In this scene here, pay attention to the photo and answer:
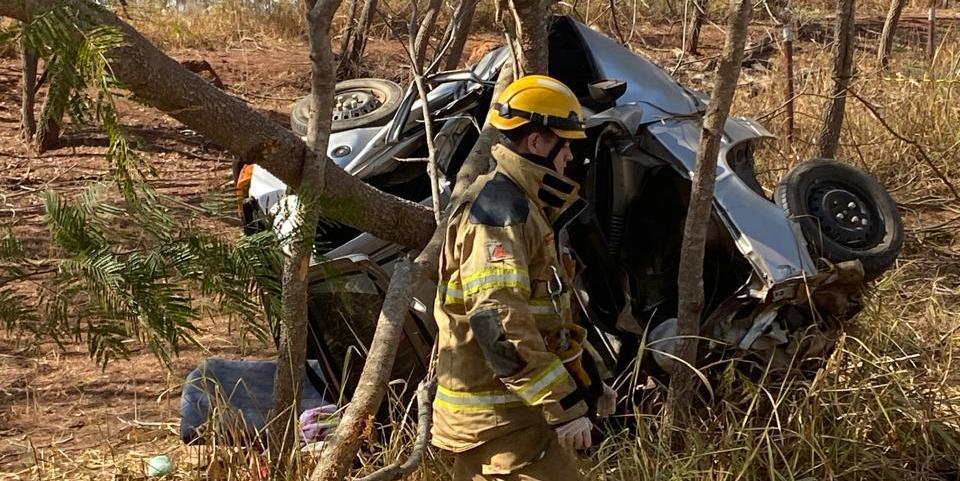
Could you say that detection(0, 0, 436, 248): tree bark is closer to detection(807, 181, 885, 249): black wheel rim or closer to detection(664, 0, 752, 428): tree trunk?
detection(664, 0, 752, 428): tree trunk

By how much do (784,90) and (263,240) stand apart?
785 centimetres

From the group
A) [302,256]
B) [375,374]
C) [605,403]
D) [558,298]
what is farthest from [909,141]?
[302,256]

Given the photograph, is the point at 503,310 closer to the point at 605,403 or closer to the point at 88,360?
the point at 605,403

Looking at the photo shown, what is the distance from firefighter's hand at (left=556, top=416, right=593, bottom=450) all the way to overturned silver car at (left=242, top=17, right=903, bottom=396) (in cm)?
114

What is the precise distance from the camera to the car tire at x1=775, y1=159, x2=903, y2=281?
16.4 ft

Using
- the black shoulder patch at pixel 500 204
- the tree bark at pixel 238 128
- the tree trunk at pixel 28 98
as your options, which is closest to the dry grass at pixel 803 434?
the tree bark at pixel 238 128

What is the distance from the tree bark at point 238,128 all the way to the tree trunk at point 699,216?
108 cm

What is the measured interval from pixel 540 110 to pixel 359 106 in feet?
9.02

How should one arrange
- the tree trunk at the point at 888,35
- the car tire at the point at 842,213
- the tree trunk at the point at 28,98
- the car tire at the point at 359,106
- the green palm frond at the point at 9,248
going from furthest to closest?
the tree trunk at the point at 888,35
the tree trunk at the point at 28,98
the car tire at the point at 359,106
the car tire at the point at 842,213
the green palm frond at the point at 9,248

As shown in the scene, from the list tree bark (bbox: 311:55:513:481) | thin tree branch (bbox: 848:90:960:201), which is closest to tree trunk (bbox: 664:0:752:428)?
tree bark (bbox: 311:55:513:481)

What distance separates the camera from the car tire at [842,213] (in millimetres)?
5008

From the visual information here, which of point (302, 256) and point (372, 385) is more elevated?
point (302, 256)

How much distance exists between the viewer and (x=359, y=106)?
6102 mm

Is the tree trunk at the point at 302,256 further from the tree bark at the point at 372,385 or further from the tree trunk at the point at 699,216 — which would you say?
the tree trunk at the point at 699,216
